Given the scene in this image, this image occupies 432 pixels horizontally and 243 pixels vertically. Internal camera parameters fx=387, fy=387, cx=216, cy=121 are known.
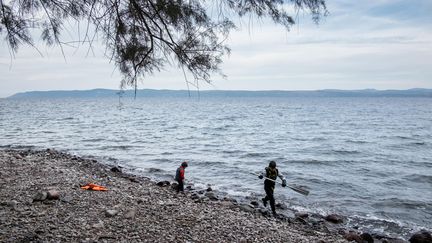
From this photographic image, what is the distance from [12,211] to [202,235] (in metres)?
4.39

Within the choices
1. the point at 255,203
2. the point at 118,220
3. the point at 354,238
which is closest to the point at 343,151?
the point at 255,203

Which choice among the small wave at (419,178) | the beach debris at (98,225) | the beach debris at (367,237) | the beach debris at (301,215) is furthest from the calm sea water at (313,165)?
the beach debris at (98,225)

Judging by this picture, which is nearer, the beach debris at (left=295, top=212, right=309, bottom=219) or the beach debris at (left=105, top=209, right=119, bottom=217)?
the beach debris at (left=105, top=209, right=119, bottom=217)

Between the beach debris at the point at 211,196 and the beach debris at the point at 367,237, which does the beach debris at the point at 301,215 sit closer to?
the beach debris at the point at 367,237

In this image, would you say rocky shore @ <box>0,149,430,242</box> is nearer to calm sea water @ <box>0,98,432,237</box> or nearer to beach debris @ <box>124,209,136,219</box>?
beach debris @ <box>124,209,136,219</box>

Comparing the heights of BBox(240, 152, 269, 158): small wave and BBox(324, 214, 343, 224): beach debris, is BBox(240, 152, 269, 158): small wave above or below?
below

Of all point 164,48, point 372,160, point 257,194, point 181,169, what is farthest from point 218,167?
point 164,48

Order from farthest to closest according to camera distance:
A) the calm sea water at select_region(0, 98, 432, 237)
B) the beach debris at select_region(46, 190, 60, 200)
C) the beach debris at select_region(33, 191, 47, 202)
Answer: the calm sea water at select_region(0, 98, 432, 237) < the beach debris at select_region(46, 190, 60, 200) < the beach debris at select_region(33, 191, 47, 202)

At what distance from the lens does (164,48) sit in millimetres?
5645

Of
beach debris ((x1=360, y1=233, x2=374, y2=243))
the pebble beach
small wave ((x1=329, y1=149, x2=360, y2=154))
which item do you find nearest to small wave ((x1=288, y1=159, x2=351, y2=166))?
small wave ((x1=329, y1=149, x2=360, y2=154))

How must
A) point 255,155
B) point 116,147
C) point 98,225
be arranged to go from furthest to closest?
1. point 116,147
2. point 255,155
3. point 98,225

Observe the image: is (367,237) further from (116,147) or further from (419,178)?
(116,147)

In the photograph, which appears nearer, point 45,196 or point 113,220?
point 113,220

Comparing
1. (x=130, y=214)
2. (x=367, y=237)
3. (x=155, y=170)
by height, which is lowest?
(x=155, y=170)
